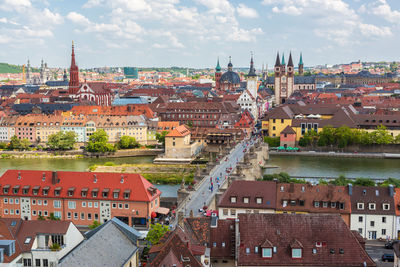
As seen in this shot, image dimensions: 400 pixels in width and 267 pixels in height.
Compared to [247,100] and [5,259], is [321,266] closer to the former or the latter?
[5,259]

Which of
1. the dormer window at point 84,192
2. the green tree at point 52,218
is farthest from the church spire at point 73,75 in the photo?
the green tree at point 52,218

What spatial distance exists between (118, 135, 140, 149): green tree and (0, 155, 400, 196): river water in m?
3.47

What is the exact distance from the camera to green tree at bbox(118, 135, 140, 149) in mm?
64312

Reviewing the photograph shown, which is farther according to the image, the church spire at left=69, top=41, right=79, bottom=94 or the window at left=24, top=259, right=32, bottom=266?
the church spire at left=69, top=41, right=79, bottom=94

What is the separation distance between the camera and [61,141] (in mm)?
64312

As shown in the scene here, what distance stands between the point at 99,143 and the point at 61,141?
5567mm

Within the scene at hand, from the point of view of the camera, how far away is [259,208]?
89.6ft

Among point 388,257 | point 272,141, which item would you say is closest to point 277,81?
point 272,141

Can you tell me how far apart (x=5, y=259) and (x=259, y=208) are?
14012 mm

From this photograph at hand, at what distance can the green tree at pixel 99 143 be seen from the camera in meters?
62.1

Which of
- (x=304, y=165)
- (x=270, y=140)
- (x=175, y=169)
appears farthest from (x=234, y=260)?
(x=270, y=140)

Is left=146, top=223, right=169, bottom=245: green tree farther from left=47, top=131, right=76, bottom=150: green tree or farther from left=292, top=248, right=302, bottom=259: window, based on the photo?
left=47, top=131, right=76, bottom=150: green tree

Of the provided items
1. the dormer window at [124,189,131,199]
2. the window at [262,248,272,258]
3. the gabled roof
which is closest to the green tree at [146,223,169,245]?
the window at [262,248,272,258]

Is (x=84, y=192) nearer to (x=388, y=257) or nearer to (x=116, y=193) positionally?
(x=116, y=193)
